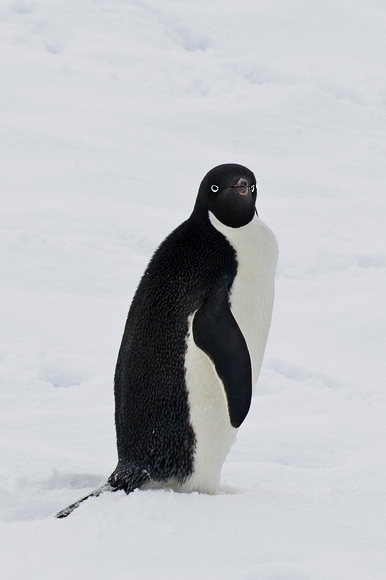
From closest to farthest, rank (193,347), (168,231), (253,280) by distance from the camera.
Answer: (193,347) < (253,280) < (168,231)

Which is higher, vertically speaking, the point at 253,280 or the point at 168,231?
the point at 168,231

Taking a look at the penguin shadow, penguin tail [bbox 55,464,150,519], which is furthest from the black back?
the penguin shadow

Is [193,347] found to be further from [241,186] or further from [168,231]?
[168,231]

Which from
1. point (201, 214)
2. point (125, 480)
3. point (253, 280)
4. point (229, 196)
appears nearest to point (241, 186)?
point (229, 196)

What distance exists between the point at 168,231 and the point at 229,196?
133 inches

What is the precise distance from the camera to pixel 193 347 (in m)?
2.54

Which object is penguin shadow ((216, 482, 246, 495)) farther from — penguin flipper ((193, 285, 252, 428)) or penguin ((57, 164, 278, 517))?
penguin flipper ((193, 285, 252, 428))

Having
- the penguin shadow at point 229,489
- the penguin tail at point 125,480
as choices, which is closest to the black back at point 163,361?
the penguin tail at point 125,480

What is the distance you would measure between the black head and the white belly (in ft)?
0.12

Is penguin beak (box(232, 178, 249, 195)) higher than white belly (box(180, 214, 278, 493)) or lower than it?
higher

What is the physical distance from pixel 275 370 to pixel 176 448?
155 cm

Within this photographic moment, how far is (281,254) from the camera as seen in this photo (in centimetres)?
561

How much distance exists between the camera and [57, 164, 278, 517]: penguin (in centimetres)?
249

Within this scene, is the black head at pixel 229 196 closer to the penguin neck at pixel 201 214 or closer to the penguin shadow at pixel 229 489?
the penguin neck at pixel 201 214
